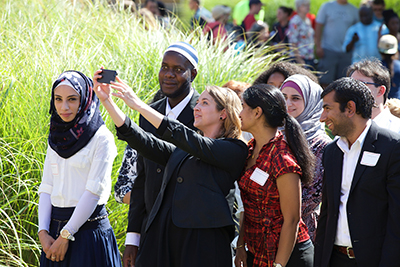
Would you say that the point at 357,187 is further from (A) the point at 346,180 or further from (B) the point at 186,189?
(B) the point at 186,189

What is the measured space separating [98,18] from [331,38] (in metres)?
4.42

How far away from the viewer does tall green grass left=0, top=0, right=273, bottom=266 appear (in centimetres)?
389

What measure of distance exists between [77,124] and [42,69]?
1.89 metres

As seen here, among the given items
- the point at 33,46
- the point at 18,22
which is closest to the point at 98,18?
the point at 18,22

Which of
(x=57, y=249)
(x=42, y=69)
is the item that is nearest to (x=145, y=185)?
(x=57, y=249)

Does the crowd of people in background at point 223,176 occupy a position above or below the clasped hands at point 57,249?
above

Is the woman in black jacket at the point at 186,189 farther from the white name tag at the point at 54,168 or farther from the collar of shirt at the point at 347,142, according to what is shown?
the white name tag at the point at 54,168

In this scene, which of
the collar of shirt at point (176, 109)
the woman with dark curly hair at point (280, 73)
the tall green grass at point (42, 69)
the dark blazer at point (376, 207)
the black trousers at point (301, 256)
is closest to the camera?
the dark blazer at point (376, 207)

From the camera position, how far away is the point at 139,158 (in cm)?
321

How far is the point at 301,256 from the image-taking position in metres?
2.74

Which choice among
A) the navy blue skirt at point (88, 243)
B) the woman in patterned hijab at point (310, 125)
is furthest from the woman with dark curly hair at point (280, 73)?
the navy blue skirt at point (88, 243)

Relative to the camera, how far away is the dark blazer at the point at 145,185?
3.05 meters

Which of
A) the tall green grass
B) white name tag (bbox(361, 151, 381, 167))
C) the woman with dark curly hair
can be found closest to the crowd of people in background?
white name tag (bbox(361, 151, 381, 167))

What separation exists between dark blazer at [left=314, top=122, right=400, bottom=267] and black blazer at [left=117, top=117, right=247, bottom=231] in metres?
0.61
